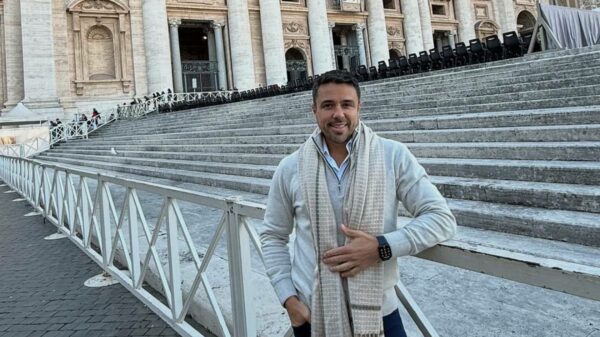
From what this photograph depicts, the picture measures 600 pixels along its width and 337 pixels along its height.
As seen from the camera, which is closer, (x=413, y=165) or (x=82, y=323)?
(x=413, y=165)

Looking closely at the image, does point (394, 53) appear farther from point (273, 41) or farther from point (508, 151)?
point (508, 151)

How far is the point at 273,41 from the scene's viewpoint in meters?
28.7

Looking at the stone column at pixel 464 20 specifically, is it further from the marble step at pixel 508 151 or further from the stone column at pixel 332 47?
the marble step at pixel 508 151

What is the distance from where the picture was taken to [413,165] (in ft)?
4.60

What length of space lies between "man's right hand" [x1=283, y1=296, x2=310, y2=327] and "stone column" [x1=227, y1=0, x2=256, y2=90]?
90.2 ft

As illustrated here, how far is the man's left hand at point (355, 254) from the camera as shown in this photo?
1.25 m

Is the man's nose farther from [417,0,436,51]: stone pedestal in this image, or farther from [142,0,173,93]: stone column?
[417,0,436,51]: stone pedestal

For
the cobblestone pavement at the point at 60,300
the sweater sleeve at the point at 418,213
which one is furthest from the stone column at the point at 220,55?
the sweater sleeve at the point at 418,213

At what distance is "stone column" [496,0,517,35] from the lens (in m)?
39.6

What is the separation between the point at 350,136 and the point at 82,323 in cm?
291

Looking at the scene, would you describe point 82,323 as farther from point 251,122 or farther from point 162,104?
point 162,104

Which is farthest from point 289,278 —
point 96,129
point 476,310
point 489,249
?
point 96,129

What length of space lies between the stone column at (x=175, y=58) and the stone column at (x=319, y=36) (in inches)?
388

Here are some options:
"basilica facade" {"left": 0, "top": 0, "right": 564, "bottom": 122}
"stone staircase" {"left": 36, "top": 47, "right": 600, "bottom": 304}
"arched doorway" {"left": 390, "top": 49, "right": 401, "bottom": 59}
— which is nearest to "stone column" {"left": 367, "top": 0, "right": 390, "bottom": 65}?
"basilica facade" {"left": 0, "top": 0, "right": 564, "bottom": 122}
